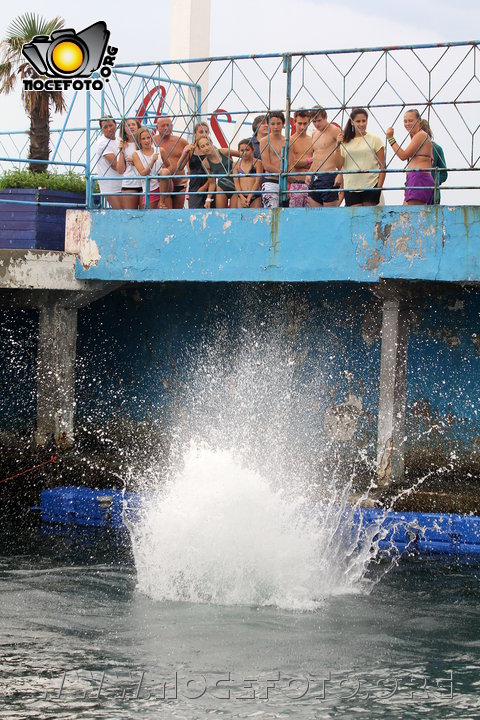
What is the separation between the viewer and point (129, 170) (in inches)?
496

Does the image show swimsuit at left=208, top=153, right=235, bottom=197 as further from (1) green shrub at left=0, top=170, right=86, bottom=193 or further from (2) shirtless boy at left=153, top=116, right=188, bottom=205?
(1) green shrub at left=0, top=170, right=86, bottom=193

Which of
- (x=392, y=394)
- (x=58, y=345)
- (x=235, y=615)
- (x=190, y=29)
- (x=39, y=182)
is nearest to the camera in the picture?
(x=235, y=615)

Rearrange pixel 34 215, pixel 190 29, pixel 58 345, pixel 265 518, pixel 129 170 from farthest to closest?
pixel 190 29 → pixel 34 215 → pixel 58 345 → pixel 129 170 → pixel 265 518

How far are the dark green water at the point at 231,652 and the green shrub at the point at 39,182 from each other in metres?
5.19

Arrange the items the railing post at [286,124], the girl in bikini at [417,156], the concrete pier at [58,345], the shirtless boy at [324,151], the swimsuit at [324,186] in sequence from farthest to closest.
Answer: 1. the concrete pier at [58,345]
2. the swimsuit at [324,186]
3. the railing post at [286,124]
4. the shirtless boy at [324,151]
5. the girl in bikini at [417,156]

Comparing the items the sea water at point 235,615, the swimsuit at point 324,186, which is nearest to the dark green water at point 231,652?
the sea water at point 235,615

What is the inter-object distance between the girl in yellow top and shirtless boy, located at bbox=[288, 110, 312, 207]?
360 mm

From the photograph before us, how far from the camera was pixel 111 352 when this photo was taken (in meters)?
14.8

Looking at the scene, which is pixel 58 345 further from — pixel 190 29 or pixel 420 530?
pixel 190 29

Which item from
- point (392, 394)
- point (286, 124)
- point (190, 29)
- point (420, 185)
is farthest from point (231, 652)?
point (190, 29)

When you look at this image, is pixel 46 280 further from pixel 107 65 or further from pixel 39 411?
pixel 107 65

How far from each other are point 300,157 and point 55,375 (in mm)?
3511

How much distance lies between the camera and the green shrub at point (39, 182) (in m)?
13.4

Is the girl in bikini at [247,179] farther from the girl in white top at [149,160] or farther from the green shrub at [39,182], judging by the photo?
the green shrub at [39,182]
